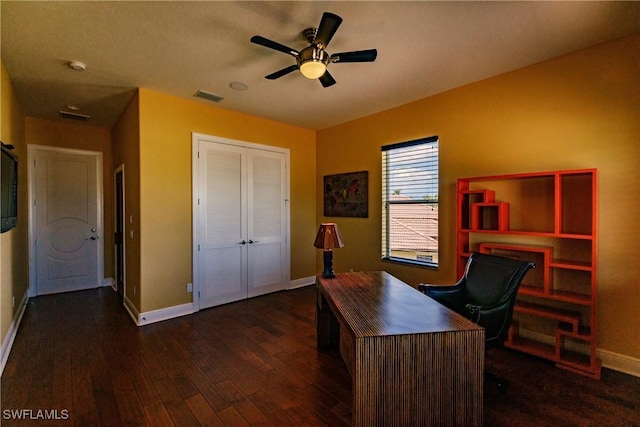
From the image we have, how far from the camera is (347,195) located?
461 cm

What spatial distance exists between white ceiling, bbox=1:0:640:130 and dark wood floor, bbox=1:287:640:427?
267 centimetres

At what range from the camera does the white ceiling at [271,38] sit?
1.98 m

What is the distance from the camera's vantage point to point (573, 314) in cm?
247

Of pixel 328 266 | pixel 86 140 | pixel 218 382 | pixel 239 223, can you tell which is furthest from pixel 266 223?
pixel 86 140

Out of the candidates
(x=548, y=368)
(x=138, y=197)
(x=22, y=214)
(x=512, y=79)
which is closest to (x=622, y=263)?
(x=548, y=368)

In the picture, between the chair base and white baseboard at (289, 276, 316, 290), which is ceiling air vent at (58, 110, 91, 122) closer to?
white baseboard at (289, 276, 316, 290)

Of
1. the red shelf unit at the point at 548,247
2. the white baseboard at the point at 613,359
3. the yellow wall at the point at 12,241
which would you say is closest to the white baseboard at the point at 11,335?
the yellow wall at the point at 12,241

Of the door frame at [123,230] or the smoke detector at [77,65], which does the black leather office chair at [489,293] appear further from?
the door frame at [123,230]

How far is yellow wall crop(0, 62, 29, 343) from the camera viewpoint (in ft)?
8.56

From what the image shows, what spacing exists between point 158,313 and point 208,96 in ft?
8.75

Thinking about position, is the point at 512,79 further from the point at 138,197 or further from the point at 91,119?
the point at 91,119

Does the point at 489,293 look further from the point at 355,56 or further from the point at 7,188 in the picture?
the point at 7,188

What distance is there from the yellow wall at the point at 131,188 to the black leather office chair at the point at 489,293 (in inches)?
128

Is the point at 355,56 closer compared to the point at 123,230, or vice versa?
the point at 355,56
